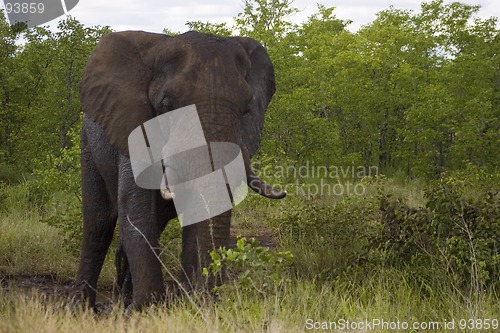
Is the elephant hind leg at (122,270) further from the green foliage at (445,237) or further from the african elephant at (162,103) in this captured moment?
the green foliage at (445,237)

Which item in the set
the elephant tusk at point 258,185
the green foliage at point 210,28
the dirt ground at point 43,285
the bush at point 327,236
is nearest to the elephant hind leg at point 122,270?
the dirt ground at point 43,285

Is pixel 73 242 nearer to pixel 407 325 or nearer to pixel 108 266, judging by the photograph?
pixel 108 266

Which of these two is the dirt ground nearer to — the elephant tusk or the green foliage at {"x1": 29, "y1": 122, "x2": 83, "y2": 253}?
the green foliage at {"x1": 29, "y1": 122, "x2": 83, "y2": 253}

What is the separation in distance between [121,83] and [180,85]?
66 cm

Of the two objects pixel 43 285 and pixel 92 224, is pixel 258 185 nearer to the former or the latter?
pixel 92 224

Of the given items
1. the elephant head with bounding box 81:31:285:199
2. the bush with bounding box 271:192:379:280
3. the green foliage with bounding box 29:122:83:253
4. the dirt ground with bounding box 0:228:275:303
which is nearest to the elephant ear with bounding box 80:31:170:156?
the elephant head with bounding box 81:31:285:199

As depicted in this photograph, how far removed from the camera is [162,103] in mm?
5680

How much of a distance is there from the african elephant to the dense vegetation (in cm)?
29

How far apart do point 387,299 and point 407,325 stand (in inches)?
26.1

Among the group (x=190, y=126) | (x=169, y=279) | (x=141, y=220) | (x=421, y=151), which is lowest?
(x=421, y=151)

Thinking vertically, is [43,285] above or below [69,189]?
below

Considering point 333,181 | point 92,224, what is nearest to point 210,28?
point 333,181

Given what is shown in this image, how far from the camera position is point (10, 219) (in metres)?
11.1

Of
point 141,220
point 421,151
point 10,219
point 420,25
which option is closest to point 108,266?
point 10,219
